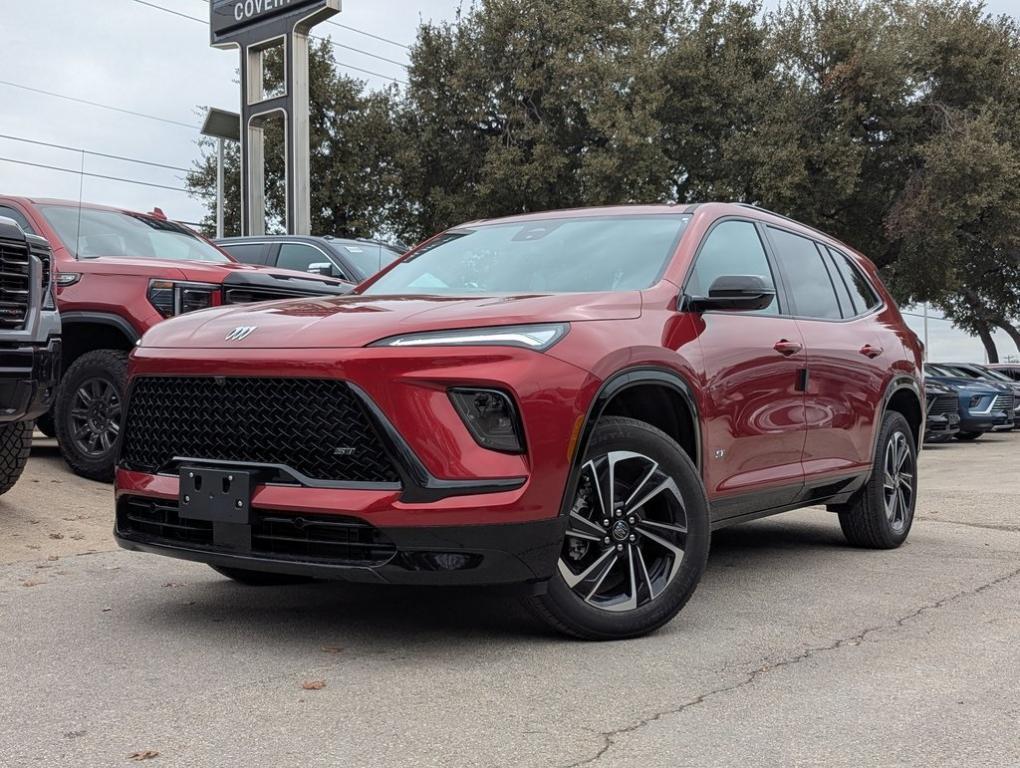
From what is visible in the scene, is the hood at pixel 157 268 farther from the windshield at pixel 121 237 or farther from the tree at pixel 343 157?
the tree at pixel 343 157

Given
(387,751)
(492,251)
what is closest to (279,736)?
(387,751)

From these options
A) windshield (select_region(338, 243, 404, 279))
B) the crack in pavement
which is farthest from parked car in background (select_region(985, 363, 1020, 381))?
the crack in pavement

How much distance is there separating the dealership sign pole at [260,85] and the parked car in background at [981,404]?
13.4 meters

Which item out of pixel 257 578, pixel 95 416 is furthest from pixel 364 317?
pixel 95 416

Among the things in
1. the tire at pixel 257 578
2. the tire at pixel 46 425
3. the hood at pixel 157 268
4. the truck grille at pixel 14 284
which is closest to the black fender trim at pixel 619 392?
the tire at pixel 257 578

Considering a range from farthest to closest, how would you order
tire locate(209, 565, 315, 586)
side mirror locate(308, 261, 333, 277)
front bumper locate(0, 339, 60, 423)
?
side mirror locate(308, 261, 333, 277), front bumper locate(0, 339, 60, 423), tire locate(209, 565, 315, 586)

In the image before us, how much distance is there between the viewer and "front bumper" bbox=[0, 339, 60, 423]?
580cm

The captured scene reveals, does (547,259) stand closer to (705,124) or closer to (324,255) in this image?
(324,255)

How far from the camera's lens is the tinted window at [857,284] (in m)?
6.81

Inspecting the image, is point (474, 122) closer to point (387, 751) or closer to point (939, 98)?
point (939, 98)

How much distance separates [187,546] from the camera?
167 inches

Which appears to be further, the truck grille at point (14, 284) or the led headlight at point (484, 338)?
the truck grille at point (14, 284)

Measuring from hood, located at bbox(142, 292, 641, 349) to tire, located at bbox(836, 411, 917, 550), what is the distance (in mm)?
2744

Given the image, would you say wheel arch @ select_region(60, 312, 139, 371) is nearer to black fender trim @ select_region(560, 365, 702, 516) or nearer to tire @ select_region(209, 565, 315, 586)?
tire @ select_region(209, 565, 315, 586)
